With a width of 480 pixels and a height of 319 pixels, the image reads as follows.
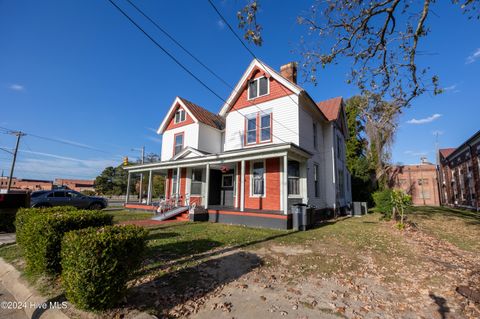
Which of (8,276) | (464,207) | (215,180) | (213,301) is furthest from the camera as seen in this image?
(464,207)

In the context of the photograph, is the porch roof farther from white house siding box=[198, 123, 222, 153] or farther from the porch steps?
the porch steps

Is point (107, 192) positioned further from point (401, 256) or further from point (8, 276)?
point (401, 256)

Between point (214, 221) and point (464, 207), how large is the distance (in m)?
25.4

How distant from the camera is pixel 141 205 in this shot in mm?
17328

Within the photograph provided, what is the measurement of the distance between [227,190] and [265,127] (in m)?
4.97

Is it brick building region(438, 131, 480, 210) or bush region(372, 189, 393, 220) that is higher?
brick building region(438, 131, 480, 210)

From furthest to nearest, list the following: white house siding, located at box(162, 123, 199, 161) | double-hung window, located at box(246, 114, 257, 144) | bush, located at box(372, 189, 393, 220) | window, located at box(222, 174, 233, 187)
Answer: white house siding, located at box(162, 123, 199, 161) → window, located at box(222, 174, 233, 187) → double-hung window, located at box(246, 114, 257, 144) → bush, located at box(372, 189, 393, 220)

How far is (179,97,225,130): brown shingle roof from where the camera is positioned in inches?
703

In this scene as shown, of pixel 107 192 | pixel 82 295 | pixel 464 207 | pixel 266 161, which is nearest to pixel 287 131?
pixel 266 161

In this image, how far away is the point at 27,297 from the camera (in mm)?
4082

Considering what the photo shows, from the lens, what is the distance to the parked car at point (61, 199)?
1510cm

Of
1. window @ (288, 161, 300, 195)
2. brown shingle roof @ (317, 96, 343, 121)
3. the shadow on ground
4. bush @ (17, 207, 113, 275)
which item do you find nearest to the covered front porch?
window @ (288, 161, 300, 195)

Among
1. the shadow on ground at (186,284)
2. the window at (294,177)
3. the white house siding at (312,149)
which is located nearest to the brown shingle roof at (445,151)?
the white house siding at (312,149)

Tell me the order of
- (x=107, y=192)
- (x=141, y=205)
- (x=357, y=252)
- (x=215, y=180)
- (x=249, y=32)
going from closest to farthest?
(x=249, y=32), (x=357, y=252), (x=215, y=180), (x=141, y=205), (x=107, y=192)
